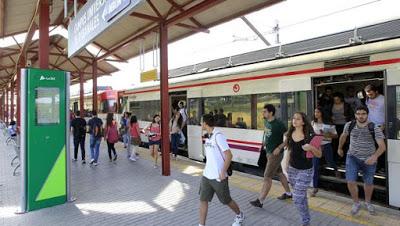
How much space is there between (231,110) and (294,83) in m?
1.99

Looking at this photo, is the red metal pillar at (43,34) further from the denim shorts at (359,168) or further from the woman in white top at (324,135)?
the denim shorts at (359,168)

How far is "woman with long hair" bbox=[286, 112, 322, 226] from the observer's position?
3.96m

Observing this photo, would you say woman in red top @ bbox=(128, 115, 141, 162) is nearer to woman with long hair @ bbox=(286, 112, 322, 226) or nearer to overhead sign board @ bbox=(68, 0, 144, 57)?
overhead sign board @ bbox=(68, 0, 144, 57)

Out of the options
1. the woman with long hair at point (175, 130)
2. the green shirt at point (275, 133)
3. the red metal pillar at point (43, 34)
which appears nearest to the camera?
the green shirt at point (275, 133)

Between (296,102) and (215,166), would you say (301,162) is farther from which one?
(296,102)

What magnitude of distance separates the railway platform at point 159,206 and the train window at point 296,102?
150 centimetres

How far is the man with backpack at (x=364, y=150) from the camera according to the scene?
180 inches

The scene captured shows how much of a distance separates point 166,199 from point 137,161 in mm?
3929

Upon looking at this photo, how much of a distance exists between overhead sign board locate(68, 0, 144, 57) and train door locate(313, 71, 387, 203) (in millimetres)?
3878

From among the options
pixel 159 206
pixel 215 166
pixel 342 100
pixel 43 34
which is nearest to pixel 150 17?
pixel 43 34

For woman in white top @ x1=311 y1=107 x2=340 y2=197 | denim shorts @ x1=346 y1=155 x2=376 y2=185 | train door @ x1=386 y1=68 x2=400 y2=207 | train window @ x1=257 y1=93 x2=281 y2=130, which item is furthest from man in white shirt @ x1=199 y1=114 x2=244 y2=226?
train window @ x1=257 y1=93 x2=281 y2=130

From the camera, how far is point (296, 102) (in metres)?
6.27

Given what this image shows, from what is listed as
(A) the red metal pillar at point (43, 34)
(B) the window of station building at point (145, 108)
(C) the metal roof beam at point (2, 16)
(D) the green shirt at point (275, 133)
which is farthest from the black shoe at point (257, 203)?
(C) the metal roof beam at point (2, 16)

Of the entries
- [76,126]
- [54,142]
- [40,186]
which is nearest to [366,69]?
[54,142]
